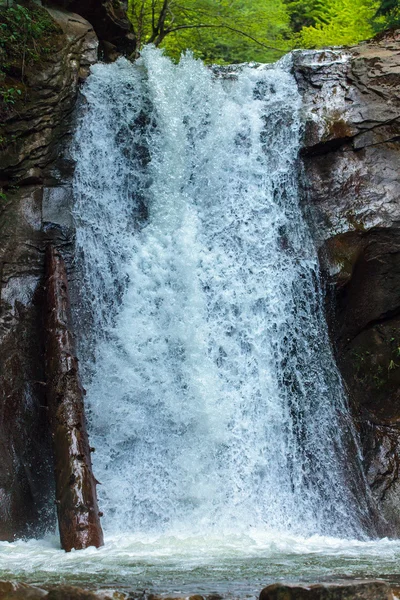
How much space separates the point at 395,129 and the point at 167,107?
9.62ft

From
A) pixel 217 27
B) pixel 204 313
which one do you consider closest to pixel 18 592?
pixel 204 313

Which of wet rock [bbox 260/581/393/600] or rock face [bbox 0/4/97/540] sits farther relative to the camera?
rock face [bbox 0/4/97/540]

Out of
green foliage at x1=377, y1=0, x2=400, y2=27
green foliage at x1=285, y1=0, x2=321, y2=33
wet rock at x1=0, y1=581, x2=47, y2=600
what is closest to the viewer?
wet rock at x1=0, y1=581, x2=47, y2=600

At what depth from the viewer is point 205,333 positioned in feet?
25.0

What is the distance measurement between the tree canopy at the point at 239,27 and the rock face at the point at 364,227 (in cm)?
415

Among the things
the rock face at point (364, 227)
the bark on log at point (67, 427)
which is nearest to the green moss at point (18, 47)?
the bark on log at point (67, 427)

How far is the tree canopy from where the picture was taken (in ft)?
42.7

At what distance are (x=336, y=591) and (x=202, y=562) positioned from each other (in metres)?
2.05

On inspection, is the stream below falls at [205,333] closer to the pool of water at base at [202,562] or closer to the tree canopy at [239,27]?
the pool of water at base at [202,562]

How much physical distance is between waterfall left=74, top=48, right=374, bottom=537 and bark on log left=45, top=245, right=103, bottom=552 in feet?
1.80

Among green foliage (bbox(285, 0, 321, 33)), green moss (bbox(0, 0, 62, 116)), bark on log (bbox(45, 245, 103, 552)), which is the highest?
green foliage (bbox(285, 0, 321, 33))

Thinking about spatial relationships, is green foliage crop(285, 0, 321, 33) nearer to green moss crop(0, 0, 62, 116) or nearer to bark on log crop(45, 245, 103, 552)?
green moss crop(0, 0, 62, 116)

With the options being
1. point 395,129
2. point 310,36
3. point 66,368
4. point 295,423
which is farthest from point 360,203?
point 310,36

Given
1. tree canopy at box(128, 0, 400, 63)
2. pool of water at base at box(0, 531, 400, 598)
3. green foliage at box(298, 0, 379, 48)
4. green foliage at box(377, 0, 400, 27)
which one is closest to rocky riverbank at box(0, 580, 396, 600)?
pool of water at base at box(0, 531, 400, 598)
